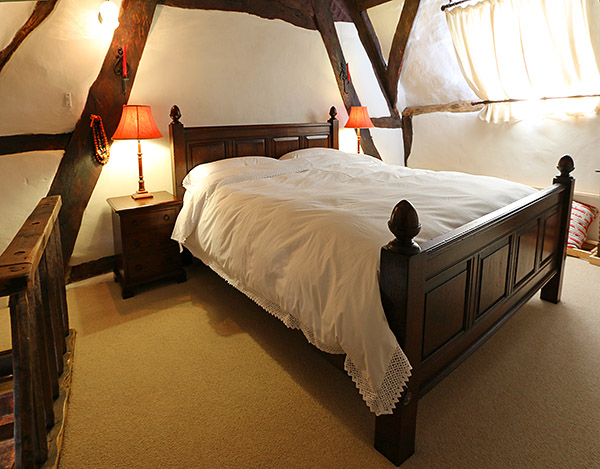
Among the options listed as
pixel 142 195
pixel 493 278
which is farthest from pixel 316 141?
pixel 493 278

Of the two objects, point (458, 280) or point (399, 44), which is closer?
point (458, 280)

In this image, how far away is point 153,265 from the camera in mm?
2998

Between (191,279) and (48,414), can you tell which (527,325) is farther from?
(48,414)

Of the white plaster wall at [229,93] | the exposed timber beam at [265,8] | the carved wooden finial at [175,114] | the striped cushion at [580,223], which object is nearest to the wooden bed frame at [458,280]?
the striped cushion at [580,223]

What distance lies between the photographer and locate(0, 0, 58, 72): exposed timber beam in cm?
256

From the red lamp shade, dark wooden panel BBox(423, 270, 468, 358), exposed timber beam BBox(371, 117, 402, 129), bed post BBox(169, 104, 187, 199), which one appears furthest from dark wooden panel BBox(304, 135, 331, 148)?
dark wooden panel BBox(423, 270, 468, 358)

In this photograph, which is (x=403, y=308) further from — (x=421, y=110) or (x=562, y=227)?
(x=421, y=110)

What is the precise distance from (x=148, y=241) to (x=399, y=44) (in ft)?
10.7

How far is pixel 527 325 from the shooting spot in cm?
250

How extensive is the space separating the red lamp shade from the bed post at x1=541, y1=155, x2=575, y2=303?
2677 millimetres

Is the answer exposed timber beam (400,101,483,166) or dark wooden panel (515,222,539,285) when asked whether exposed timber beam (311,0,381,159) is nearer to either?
exposed timber beam (400,101,483,166)

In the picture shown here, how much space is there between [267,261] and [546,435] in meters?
1.35

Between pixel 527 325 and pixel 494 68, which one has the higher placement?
pixel 494 68

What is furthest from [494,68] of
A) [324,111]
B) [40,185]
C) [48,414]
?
[48,414]
